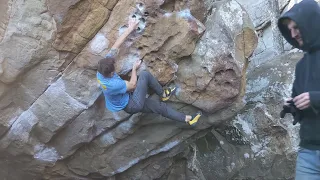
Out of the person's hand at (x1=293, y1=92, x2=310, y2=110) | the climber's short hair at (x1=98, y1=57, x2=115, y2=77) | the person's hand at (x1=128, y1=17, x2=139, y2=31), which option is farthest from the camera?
the person's hand at (x1=128, y1=17, x2=139, y2=31)

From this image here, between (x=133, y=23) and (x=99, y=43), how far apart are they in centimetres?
49

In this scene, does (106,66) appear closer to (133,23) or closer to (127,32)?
(127,32)

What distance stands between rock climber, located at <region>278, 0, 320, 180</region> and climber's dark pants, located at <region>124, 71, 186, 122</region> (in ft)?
7.19

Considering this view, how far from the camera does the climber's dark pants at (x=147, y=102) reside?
4965 millimetres

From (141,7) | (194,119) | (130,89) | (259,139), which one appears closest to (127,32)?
(141,7)

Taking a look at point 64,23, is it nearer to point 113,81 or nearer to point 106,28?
point 106,28

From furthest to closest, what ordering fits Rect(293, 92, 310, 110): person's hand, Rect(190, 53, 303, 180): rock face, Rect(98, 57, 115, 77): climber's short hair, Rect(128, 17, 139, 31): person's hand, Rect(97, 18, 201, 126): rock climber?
Rect(190, 53, 303, 180): rock face < Rect(128, 17, 139, 31): person's hand < Rect(97, 18, 201, 126): rock climber < Rect(98, 57, 115, 77): climber's short hair < Rect(293, 92, 310, 110): person's hand

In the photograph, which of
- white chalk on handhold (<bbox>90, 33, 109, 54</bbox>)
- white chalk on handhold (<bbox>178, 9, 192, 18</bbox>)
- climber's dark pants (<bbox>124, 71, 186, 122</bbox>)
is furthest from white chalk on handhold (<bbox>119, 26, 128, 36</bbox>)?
white chalk on handhold (<bbox>178, 9, 192, 18</bbox>)

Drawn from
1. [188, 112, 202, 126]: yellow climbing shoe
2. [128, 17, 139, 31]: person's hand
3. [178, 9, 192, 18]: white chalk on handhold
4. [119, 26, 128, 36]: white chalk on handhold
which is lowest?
[188, 112, 202, 126]: yellow climbing shoe

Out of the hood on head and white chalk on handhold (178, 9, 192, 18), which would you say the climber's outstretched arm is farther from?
the hood on head

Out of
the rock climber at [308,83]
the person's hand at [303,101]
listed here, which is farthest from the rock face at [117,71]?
the person's hand at [303,101]

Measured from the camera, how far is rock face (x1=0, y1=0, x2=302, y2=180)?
5.06 metres

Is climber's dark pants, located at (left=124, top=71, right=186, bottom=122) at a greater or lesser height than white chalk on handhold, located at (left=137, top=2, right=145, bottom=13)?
lesser

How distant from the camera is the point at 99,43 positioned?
512cm
